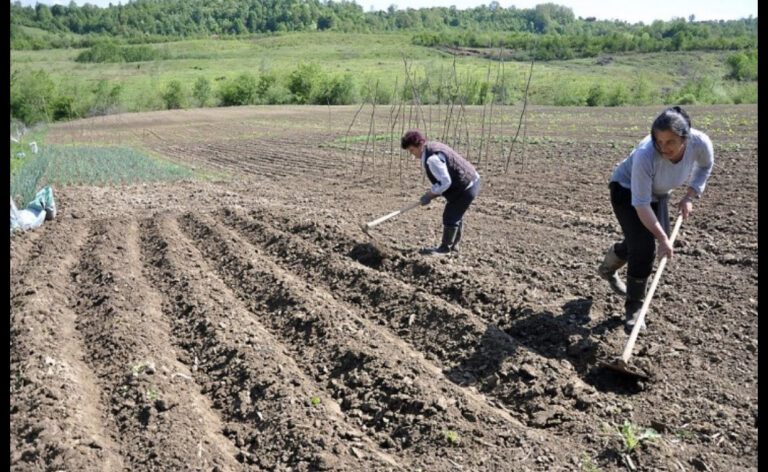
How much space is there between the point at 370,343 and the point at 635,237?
1.81 metres

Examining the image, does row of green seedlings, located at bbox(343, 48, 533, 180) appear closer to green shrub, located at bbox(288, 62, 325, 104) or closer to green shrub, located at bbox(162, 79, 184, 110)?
green shrub, located at bbox(288, 62, 325, 104)

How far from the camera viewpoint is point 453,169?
5.97m

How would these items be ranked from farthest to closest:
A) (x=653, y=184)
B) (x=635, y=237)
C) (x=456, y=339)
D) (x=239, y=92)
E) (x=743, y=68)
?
(x=743, y=68) < (x=239, y=92) < (x=456, y=339) < (x=635, y=237) < (x=653, y=184)

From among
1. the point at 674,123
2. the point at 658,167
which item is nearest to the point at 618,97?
the point at 658,167

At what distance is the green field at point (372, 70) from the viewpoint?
1406 inches

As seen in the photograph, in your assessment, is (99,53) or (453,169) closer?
(453,169)

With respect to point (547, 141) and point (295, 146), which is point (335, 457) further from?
point (295, 146)

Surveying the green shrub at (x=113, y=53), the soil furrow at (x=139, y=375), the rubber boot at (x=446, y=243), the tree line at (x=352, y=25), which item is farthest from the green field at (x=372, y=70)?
the soil furrow at (x=139, y=375)

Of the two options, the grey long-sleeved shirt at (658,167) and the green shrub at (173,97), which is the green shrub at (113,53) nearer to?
the green shrub at (173,97)

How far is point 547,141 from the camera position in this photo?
49.0 feet

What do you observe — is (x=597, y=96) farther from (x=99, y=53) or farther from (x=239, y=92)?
(x=99, y=53)

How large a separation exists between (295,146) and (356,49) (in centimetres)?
5132

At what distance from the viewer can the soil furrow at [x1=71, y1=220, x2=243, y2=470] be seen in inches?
134

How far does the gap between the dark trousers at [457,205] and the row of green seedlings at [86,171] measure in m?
5.45
